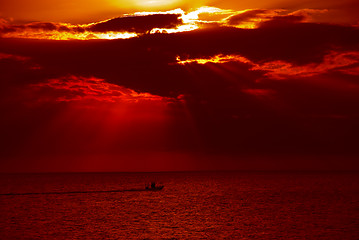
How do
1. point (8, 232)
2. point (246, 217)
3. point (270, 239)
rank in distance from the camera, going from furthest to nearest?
point (246, 217), point (8, 232), point (270, 239)

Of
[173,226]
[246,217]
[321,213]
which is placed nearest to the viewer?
[173,226]

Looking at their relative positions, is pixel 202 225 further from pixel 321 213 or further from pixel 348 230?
pixel 321 213

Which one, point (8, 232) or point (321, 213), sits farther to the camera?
point (321, 213)

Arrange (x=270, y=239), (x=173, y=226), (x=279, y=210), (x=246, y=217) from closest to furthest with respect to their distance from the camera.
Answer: (x=270, y=239), (x=173, y=226), (x=246, y=217), (x=279, y=210)

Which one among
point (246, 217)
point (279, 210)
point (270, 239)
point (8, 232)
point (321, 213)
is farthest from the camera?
point (279, 210)

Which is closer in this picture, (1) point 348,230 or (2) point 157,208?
(1) point 348,230

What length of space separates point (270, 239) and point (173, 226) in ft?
44.0

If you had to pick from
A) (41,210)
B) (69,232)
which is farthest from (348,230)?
(41,210)

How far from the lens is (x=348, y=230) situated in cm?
5506

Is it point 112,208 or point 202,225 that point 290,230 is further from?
point 112,208

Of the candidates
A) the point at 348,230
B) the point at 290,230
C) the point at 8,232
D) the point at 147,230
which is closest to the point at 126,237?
the point at 147,230

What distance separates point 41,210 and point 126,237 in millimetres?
37449

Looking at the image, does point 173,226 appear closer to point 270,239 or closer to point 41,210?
point 270,239

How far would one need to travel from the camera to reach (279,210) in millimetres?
81000
